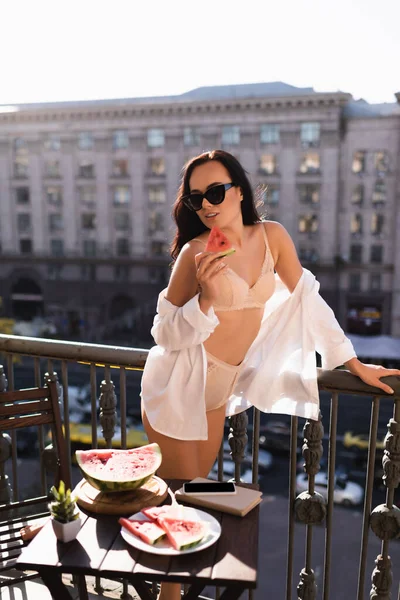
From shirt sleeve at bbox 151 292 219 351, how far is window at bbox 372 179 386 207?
30.5 metres

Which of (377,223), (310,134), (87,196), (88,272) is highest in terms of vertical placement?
(310,134)

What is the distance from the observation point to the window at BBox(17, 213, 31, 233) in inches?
1426

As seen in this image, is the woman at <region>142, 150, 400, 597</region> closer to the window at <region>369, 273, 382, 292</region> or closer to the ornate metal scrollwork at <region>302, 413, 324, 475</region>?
the ornate metal scrollwork at <region>302, 413, 324, 475</region>

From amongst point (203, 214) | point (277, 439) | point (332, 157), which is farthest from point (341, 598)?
point (332, 157)

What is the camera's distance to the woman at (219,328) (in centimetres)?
248

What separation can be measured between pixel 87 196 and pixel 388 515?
34550 mm

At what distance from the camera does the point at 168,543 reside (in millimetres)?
1851

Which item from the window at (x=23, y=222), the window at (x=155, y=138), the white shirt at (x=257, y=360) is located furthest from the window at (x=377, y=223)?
the white shirt at (x=257, y=360)

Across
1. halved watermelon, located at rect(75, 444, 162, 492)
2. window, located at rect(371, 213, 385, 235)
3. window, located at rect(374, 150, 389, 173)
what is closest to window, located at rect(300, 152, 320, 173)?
window, located at rect(374, 150, 389, 173)

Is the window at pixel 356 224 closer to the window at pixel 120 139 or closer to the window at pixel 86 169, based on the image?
the window at pixel 120 139

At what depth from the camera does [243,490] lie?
2199 mm

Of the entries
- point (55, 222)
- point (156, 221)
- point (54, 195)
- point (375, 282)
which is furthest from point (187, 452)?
point (54, 195)

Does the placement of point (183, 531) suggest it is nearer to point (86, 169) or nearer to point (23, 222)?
point (86, 169)

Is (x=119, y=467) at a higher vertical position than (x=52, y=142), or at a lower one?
lower
